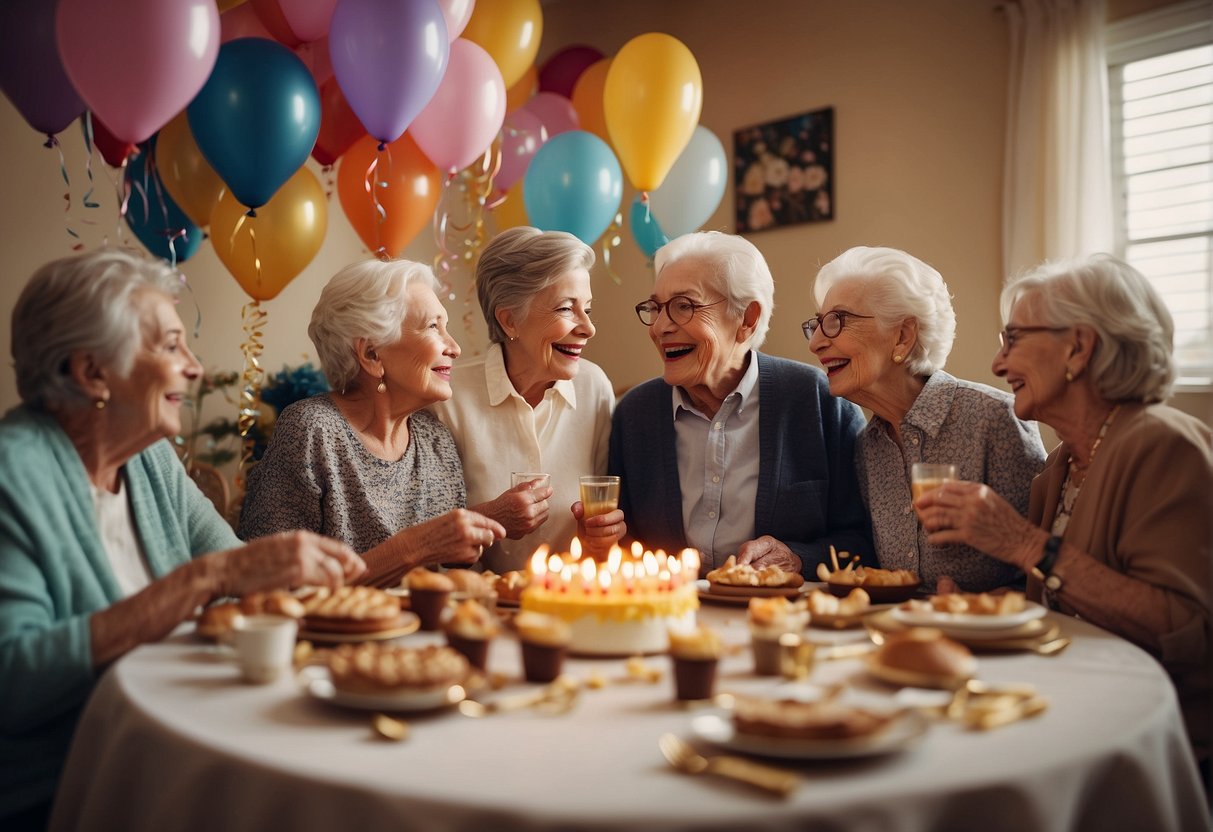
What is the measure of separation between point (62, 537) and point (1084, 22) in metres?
5.05

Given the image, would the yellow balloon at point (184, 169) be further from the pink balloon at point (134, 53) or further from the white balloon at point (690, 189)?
the white balloon at point (690, 189)

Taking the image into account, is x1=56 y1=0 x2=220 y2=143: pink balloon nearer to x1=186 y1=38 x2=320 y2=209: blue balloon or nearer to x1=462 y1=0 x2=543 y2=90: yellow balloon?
x1=186 y1=38 x2=320 y2=209: blue balloon

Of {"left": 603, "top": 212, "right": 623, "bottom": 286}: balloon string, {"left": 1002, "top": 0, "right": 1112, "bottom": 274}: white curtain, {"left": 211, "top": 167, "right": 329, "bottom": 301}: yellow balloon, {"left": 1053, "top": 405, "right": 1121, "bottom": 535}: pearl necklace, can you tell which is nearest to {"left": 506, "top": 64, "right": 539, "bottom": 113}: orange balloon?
{"left": 603, "top": 212, "right": 623, "bottom": 286}: balloon string

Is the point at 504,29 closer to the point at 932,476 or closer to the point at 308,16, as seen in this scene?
the point at 308,16

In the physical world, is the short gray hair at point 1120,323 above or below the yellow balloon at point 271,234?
below

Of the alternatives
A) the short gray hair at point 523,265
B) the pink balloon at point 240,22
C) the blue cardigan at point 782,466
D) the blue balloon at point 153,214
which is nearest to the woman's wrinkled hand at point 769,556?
the blue cardigan at point 782,466

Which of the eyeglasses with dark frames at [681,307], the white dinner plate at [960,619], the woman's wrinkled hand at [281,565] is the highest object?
the eyeglasses with dark frames at [681,307]

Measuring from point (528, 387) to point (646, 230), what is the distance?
1.96 meters

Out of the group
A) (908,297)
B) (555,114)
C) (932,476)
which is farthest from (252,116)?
(932,476)

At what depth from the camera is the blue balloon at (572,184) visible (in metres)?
4.10

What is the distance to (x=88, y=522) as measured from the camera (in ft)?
6.07

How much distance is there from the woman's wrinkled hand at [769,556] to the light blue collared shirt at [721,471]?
10.5 inches

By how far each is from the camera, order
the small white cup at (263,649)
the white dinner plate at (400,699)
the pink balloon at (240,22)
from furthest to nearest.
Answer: the pink balloon at (240,22)
the small white cup at (263,649)
the white dinner plate at (400,699)

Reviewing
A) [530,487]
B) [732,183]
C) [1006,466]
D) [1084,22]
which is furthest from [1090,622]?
[732,183]
